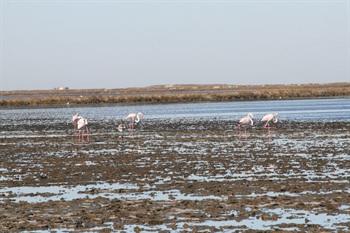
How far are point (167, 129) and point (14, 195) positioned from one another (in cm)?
2432

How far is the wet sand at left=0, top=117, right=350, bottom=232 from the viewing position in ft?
44.7

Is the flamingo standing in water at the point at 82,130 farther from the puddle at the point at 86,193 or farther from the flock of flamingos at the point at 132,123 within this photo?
the puddle at the point at 86,193

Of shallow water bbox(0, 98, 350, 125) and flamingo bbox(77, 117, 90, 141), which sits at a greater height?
flamingo bbox(77, 117, 90, 141)

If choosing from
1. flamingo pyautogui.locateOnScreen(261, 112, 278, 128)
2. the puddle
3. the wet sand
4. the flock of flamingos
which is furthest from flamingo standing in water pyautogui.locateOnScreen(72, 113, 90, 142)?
the puddle

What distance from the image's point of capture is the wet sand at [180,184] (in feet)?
44.7

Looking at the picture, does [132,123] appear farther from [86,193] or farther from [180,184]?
[86,193]

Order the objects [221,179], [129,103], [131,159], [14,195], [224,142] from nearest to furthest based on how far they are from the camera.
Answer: [14,195] < [221,179] < [131,159] < [224,142] < [129,103]

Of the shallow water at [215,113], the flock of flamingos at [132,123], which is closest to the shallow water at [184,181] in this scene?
the flock of flamingos at [132,123]

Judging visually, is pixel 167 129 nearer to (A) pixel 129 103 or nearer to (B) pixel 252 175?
(B) pixel 252 175

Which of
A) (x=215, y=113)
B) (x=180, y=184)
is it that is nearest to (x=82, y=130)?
(x=215, y=113)

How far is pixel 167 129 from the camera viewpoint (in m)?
41.9

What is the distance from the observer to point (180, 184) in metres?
18.6

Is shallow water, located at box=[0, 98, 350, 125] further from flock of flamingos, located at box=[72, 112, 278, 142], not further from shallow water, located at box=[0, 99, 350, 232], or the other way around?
shallow water, located at box=[0, 99, 350, 232]

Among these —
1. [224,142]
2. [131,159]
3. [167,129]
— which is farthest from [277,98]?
[131,159]
